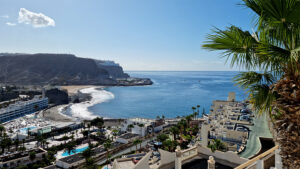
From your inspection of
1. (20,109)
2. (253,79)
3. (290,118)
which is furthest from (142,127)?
(20,109)

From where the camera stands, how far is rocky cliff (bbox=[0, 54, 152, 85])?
12556cm

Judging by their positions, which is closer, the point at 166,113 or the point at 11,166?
the point at 11,166

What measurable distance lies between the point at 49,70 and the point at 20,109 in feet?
313

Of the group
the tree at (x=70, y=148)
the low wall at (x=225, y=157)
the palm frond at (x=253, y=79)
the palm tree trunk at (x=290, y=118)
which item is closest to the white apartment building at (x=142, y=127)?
the tree at (x=70, y=148)

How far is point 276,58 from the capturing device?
259cm

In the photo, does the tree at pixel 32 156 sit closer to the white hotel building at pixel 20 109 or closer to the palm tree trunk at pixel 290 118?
the palm tree trunk at pixel 290 118

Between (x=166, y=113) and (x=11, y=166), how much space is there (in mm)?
43558

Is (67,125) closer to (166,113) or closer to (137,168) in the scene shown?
(166,113)

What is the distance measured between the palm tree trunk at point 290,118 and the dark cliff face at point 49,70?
5254 inches

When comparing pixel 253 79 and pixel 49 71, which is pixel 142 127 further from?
pixel 49 71

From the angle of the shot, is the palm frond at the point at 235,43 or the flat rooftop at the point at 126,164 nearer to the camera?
the palm frond at the point at 235,43

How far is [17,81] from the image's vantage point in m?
121

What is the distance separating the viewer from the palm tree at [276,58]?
2.35m

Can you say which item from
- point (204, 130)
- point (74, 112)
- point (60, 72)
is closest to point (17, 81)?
point (60, 72)
